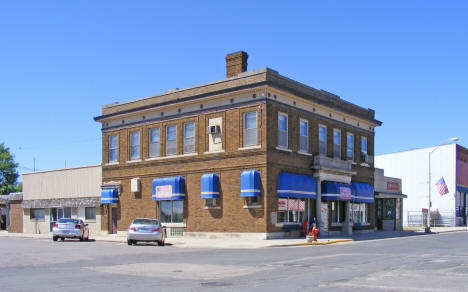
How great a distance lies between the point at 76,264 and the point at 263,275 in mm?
6689

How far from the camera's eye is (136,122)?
39406 mm

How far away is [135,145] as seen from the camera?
130ft

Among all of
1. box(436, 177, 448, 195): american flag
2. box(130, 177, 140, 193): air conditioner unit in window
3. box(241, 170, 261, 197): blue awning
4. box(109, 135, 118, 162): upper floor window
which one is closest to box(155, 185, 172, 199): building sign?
box(130, 177, 140, 193): air conditioner unit in window

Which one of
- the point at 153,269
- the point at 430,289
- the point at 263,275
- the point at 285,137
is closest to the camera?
the point at 430,289

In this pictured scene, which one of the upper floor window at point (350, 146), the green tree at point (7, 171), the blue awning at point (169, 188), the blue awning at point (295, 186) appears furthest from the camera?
the green tree at point (7, 171)

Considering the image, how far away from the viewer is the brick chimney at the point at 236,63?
35625 mm

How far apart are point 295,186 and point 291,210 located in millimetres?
1565

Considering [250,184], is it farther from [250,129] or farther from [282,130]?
[282,130]

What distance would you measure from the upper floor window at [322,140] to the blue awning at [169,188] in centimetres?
961

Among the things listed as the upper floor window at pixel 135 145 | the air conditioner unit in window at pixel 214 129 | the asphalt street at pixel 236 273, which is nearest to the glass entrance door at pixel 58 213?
the upper floor window at pixel 135 145

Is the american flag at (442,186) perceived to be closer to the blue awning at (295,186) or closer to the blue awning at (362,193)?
the blue awning at (362,193)

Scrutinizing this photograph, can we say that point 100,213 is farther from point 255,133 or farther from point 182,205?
point 255,133

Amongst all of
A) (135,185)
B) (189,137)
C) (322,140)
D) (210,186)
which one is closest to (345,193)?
(322,140)

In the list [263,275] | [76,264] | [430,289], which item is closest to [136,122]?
[76,264]
